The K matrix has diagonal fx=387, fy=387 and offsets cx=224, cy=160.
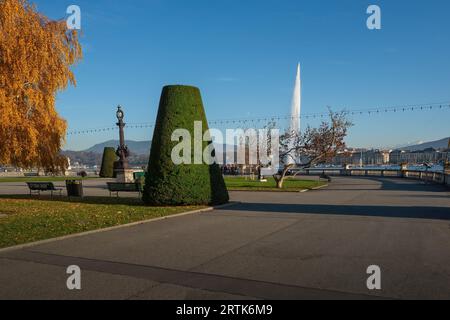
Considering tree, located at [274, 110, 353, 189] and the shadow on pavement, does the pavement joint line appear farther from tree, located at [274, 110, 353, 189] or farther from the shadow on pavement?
tree, located at [274, 110, 353, 189]

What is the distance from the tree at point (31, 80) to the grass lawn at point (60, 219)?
2398mm

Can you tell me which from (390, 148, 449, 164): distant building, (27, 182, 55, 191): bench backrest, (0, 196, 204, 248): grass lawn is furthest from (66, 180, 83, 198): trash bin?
(390, 148, 449, 164): distant building

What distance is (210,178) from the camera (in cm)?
1636

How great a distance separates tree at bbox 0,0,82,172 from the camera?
13859 mm

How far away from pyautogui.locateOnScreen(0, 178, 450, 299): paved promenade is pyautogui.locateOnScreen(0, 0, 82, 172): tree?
6.35m

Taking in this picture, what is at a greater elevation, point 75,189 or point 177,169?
point 177,169

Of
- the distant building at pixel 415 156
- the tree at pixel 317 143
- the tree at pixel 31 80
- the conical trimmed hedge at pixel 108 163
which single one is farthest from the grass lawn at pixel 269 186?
the distant building at pixel 415 156

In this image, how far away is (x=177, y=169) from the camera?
15.5 m

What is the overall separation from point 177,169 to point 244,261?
8656 mm

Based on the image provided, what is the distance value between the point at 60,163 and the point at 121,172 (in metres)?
14.8

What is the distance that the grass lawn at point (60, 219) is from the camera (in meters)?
9.95

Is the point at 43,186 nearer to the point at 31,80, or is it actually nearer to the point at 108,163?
the point at 31,80

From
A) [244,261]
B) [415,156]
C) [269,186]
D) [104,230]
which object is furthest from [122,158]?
[415,156]
